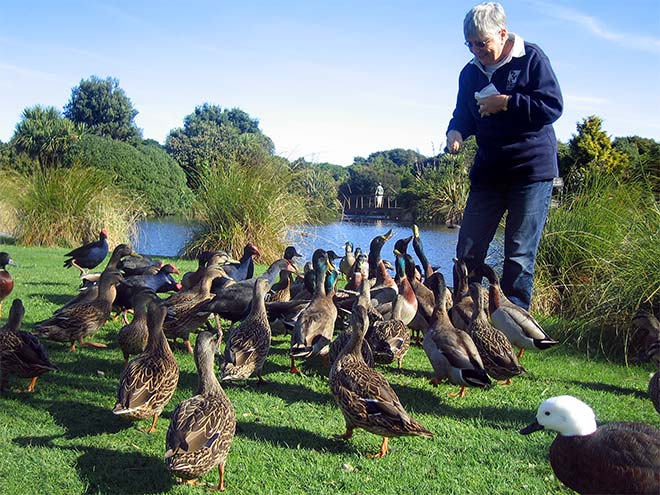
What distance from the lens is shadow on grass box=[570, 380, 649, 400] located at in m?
6.54

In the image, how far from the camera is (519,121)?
655 centimetres

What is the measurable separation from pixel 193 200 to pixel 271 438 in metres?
12.8

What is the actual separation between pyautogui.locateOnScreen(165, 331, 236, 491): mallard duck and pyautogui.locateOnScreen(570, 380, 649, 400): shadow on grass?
3.98m

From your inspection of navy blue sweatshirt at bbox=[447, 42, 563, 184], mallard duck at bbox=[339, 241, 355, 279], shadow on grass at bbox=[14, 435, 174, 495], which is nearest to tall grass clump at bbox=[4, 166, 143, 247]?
mallard duck at bbox=[339, 241, 355, 279]

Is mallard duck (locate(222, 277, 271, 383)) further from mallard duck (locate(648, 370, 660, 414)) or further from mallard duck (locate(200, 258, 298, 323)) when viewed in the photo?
mallard duck (locate(648, 370, 660, 414))

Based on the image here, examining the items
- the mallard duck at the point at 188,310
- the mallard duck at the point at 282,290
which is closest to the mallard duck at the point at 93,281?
the mallard duck at the point at 188,310

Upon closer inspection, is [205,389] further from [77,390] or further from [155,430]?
[77,390]

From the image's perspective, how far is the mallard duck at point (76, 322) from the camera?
22.9 feet

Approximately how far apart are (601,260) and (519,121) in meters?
3.20

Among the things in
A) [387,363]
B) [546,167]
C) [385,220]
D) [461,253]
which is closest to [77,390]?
[387,363]

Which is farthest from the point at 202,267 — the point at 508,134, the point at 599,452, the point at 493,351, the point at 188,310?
the point at 599,452

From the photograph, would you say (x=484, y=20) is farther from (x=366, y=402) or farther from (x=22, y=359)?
(x=22, y=359)

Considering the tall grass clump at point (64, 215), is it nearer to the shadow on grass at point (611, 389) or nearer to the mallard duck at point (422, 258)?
the mallard duck at point (422, 258)

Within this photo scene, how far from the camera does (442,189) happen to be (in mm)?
13914
